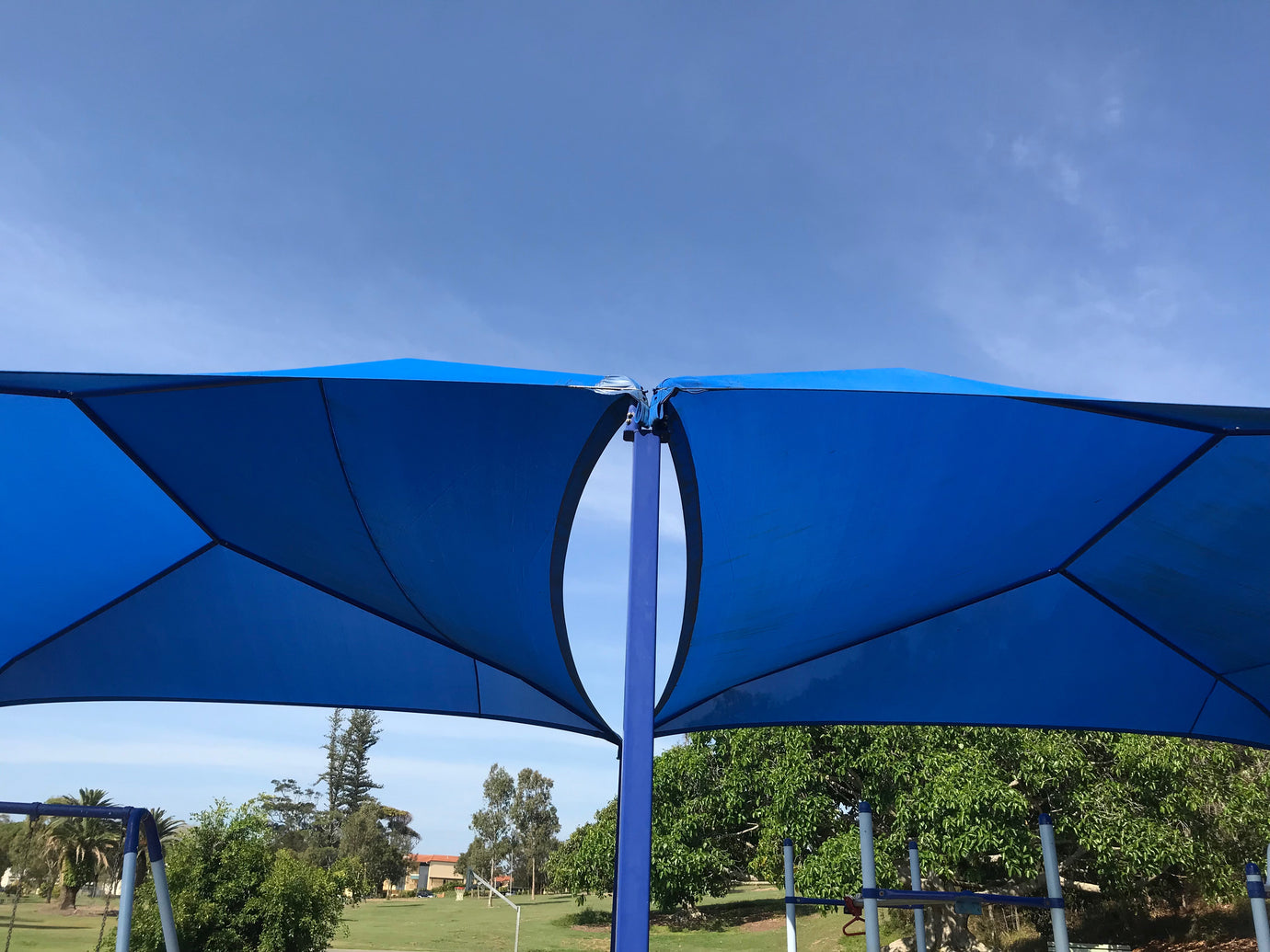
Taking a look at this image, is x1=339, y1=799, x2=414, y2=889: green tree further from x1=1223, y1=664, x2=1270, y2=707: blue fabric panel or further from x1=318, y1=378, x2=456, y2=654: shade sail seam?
x1=1223, y1=664, x2=1270, y2=707: blue fabric panel

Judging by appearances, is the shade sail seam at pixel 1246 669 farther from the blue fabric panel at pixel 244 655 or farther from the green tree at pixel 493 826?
the green tree at pixel 493 826

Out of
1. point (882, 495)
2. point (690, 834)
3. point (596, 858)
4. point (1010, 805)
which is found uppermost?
point (882, 495)

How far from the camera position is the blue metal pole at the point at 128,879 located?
16.4ft

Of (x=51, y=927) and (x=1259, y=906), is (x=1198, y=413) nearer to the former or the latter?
(x=1259, y=906)

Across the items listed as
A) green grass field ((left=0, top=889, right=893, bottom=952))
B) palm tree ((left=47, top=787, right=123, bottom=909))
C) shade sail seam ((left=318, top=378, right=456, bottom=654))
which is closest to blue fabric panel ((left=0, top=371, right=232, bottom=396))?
shade sail seam ((left=318, top=378, right=456, bottom=654))

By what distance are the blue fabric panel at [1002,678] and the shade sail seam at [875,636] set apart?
4 cm

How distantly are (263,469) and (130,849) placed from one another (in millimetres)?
3048

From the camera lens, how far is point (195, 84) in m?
6.07

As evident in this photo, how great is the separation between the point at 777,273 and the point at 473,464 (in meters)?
4.53

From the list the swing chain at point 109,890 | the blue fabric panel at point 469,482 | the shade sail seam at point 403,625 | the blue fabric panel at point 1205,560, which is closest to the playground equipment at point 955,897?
the blue fabric panel at point 1205,560

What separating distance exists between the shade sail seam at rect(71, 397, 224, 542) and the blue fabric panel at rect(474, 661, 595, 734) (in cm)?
194

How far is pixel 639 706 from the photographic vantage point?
319 centimetres

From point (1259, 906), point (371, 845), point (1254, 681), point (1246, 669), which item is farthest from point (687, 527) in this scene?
point (371, 845)

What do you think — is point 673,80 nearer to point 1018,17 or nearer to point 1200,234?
point 1018,17
